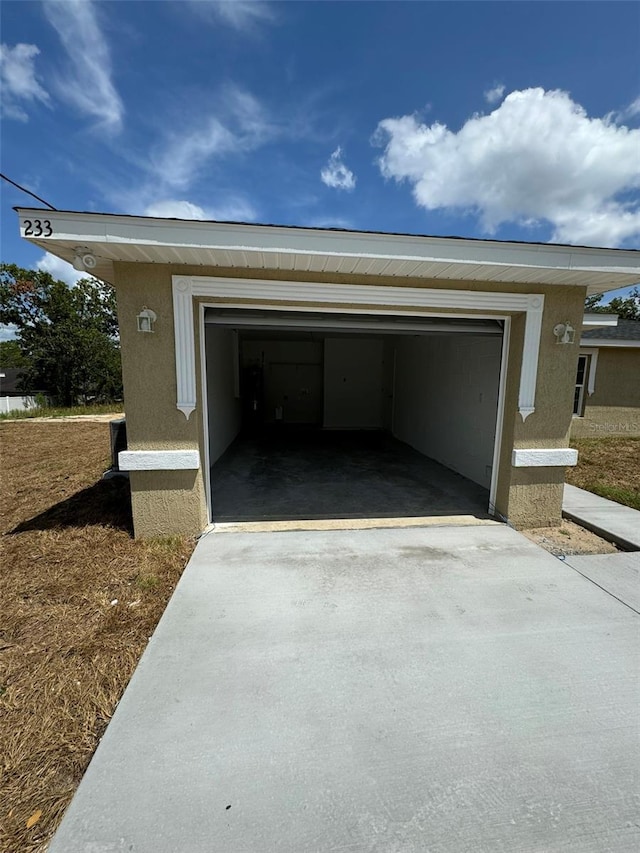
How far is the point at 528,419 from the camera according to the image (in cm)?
419

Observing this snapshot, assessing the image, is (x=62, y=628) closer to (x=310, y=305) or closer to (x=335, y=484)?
(x=310, y=305)

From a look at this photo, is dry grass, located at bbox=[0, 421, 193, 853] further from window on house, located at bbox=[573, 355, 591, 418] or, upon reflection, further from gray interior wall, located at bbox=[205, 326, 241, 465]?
window on house, located at bbox=[573, 355, 591, 418]

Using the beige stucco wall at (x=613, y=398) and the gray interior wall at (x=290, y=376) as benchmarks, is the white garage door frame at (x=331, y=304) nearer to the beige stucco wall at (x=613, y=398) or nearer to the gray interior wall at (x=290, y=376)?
the beige stucco wall at (x=613, y=398)

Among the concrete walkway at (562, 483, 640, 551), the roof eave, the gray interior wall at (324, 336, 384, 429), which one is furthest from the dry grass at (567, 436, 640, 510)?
the gray interior wall at (324, 336, 384, 429)

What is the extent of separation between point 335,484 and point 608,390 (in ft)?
27.7

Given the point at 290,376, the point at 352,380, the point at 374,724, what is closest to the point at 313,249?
the point at 374,724

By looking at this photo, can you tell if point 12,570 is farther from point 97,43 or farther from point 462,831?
point 97,43

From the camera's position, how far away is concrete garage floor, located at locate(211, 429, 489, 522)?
4.85 metres

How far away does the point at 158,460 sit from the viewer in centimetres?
376

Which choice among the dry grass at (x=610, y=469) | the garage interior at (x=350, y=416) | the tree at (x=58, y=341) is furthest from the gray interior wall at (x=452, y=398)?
the tree at (x=58, y=341)

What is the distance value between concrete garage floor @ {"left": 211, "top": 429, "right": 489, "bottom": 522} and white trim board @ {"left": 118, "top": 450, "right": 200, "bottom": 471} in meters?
1.03

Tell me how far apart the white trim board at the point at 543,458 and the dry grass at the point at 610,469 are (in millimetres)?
1712

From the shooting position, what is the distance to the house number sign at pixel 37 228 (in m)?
2.97

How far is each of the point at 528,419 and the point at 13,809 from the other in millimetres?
4711
